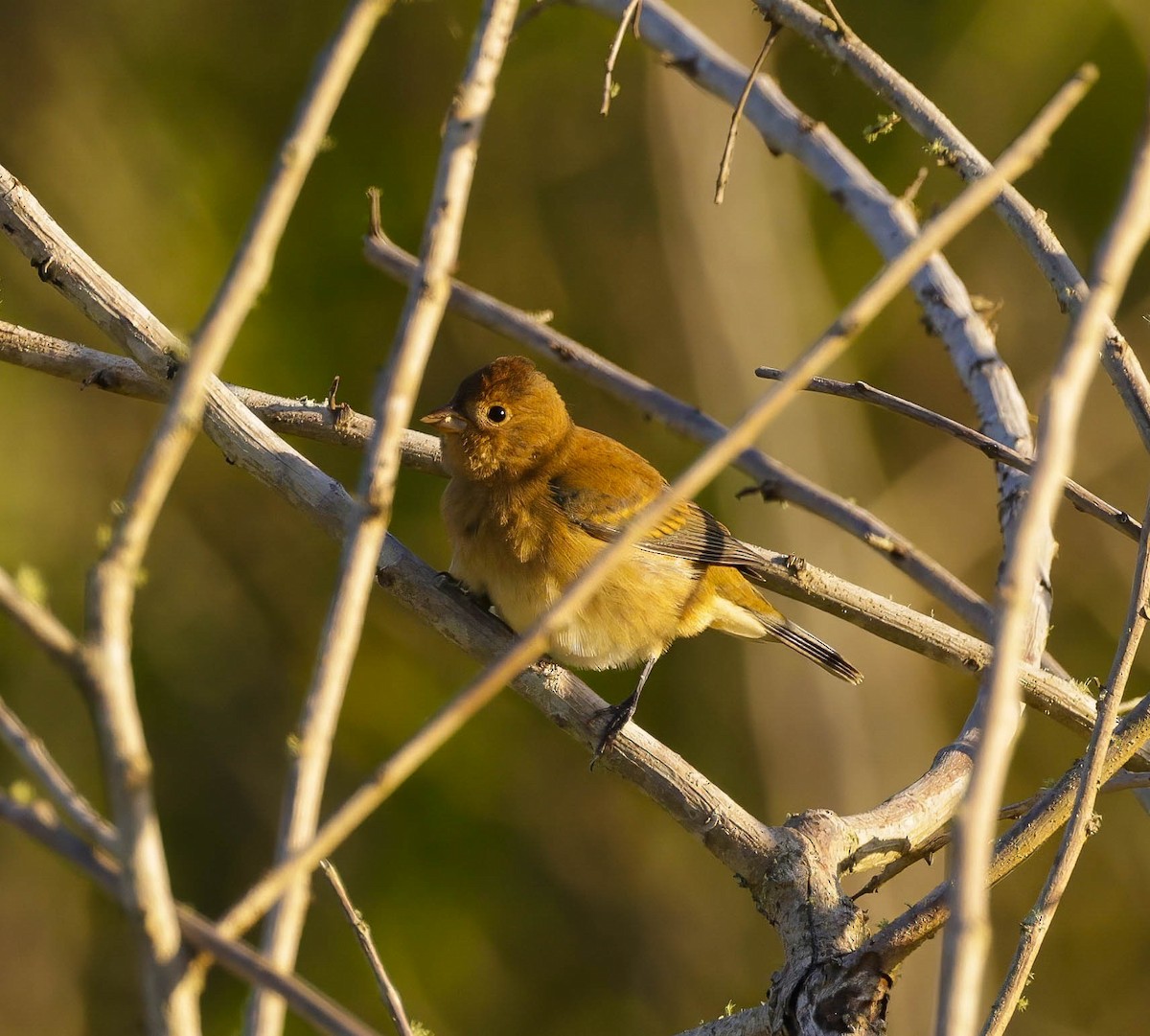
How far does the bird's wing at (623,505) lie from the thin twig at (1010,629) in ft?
9.46

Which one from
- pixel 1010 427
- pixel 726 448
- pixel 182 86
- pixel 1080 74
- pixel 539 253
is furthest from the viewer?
pixel 539 253

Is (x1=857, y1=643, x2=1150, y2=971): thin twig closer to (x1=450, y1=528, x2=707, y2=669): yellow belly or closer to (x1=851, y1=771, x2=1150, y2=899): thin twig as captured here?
(x1=851, y1=771, x2=1150, y2=899): thin twig

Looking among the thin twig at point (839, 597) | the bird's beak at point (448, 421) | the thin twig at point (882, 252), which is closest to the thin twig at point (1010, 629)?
the thin twig at point (839, 597)

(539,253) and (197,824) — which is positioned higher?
(539,253)

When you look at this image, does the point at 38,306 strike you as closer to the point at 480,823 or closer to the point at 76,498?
the point at 76,498

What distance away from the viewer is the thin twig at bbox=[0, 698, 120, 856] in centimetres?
152

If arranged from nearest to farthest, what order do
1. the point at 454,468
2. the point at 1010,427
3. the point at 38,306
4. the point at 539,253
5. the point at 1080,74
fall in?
the point at 1080,74 → the point at 1010,427 → the point at 454,468 → the point at 38,306 → the point at 539,253

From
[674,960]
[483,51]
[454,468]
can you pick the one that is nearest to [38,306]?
[454,468]

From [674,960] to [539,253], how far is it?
4523 millimetres

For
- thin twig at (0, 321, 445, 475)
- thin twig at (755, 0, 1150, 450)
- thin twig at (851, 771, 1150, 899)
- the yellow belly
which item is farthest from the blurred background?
thin twig at (851, 771, 1150, 899)

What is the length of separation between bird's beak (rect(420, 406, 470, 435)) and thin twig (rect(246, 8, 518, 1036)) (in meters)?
2.62

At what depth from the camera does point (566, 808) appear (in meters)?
8.08

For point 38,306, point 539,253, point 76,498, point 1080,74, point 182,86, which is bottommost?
point 1080,74

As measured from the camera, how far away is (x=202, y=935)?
149cm
